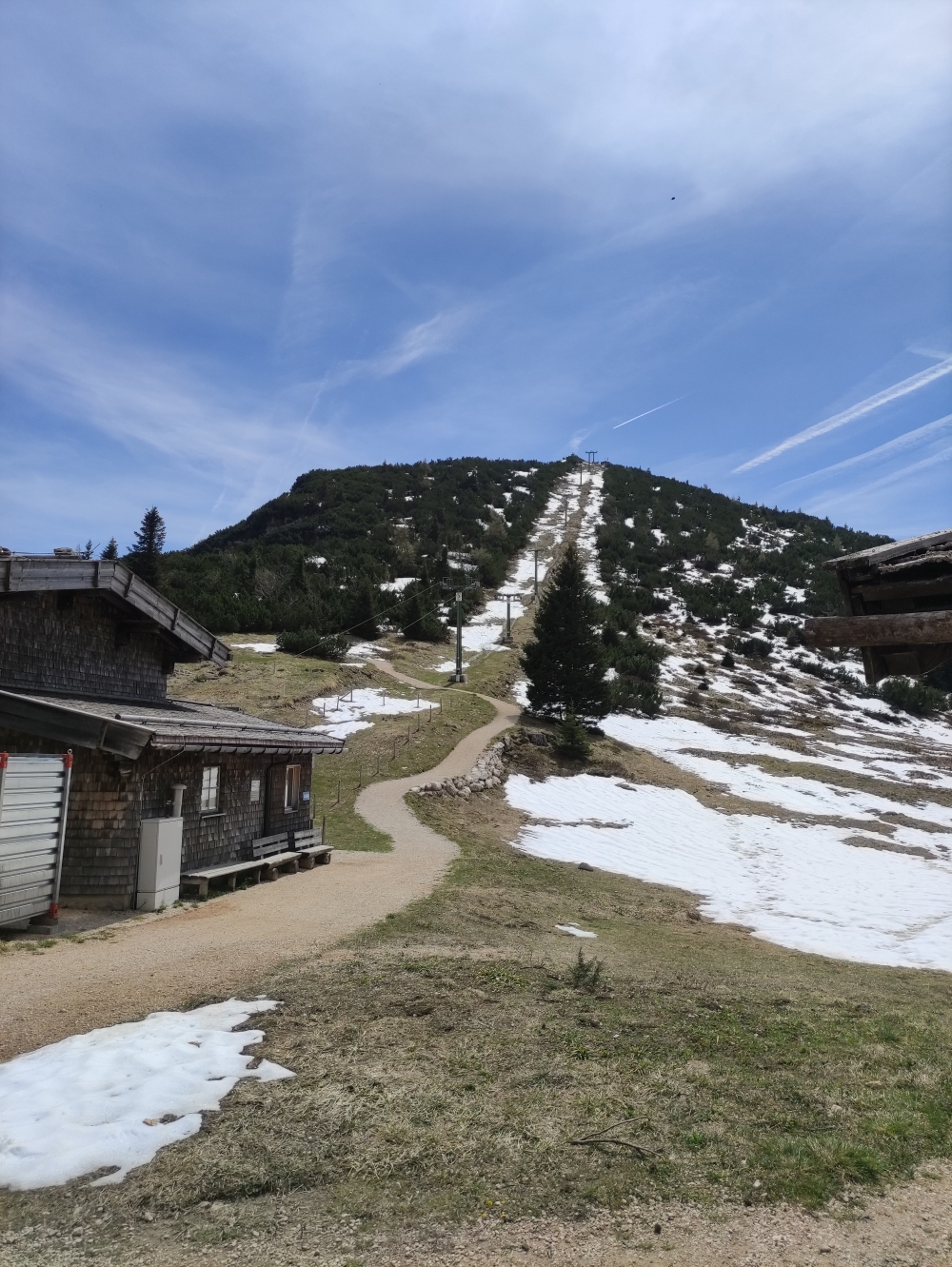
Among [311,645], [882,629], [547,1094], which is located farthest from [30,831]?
[311,645]

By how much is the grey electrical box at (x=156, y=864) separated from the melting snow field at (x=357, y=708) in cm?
1713

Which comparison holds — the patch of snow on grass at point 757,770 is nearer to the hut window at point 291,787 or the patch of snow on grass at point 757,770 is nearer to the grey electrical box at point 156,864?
the hut window at point 291,787

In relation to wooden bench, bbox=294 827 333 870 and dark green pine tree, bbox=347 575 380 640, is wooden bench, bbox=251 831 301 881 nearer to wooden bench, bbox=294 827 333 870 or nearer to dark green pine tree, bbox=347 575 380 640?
wooden bench, bbox=294 827 333 870

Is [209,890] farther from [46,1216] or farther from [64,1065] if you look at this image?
[46,1216]

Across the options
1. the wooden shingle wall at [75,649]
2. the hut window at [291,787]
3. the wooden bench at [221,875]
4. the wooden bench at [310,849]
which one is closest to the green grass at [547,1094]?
the wooden bench at [221,875]

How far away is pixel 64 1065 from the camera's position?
6.22 m

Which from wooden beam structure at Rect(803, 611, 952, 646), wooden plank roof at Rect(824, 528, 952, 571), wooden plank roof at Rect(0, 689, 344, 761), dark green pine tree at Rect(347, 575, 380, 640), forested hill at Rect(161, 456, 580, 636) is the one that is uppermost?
forested hill at Rect(161, 456, 580, 636)

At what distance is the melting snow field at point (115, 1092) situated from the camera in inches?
195

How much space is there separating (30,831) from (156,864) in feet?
8.22

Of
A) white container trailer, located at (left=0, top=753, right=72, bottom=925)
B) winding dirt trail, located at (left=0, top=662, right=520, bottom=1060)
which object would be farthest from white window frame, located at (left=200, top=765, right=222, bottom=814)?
white container trailer, located at (left=0, top=753, right=72, bottom=925)

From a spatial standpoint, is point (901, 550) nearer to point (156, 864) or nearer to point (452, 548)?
point (156, 864)

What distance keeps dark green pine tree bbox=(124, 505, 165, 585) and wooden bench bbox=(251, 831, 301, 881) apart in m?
34.4

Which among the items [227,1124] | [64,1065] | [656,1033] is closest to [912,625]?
[656,1033]

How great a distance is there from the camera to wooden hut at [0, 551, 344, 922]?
1197cm
